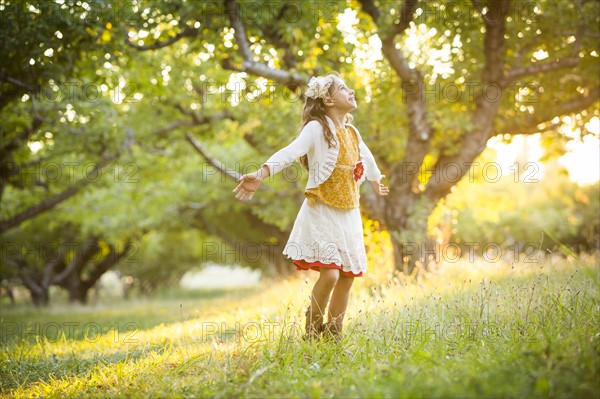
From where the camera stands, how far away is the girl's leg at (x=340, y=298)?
14.6ft

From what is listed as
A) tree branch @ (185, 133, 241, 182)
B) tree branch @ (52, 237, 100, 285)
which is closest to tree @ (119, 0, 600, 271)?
tree branch @ (185, 133, 241, 182)

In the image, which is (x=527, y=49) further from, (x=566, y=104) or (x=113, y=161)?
(x=113, y=161)

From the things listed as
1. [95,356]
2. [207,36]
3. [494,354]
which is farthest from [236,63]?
[494,354]

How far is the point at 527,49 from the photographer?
8.70 meters

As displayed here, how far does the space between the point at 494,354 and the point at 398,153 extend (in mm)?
7309

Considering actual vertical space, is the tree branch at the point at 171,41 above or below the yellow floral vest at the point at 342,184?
above

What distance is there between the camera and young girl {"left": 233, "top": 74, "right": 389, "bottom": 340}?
14.0ft

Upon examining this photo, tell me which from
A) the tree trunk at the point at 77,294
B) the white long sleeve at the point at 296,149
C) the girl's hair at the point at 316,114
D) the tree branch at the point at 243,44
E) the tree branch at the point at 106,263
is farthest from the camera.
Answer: the tree branch at the point at 106,263

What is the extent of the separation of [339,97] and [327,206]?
3.04 ft

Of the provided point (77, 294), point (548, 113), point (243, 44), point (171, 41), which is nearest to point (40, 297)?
point (77, 294)

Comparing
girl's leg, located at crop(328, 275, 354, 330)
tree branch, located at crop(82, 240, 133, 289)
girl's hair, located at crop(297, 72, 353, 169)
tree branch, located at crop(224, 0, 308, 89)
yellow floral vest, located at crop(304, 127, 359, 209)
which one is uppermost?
tree branch, located at crop(224, 0, 308, 89)

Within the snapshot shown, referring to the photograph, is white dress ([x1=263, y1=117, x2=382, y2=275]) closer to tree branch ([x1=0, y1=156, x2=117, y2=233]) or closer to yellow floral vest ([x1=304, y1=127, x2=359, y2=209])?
yellow floral vest ([x1=304, y1=127, x2=359, y2=209])

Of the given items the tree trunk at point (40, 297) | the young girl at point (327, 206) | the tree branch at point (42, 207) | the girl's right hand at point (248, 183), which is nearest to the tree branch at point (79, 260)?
the tree trunk at point (40, 297)

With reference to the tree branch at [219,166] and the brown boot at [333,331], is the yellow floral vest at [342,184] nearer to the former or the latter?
the brown boot at [333,331]
